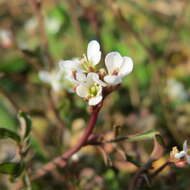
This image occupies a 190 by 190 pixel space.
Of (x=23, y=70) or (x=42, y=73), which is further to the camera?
(x=23, y=70)

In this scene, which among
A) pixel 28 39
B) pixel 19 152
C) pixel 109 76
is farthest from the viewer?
pixel 28 39

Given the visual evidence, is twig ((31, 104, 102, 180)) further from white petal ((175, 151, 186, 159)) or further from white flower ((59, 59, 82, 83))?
white petal ((175, 151, 186, 159))

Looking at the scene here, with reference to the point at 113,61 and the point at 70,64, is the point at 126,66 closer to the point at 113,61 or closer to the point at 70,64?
the point at 113,61

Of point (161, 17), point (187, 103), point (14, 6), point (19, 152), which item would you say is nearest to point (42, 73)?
point (19, 152)

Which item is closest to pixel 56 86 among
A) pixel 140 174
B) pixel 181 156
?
pixel 140 174

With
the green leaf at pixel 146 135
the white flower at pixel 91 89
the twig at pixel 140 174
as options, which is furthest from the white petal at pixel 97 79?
the twig at pixel 140 174

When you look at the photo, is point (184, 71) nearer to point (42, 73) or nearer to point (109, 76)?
point (42, 73)
